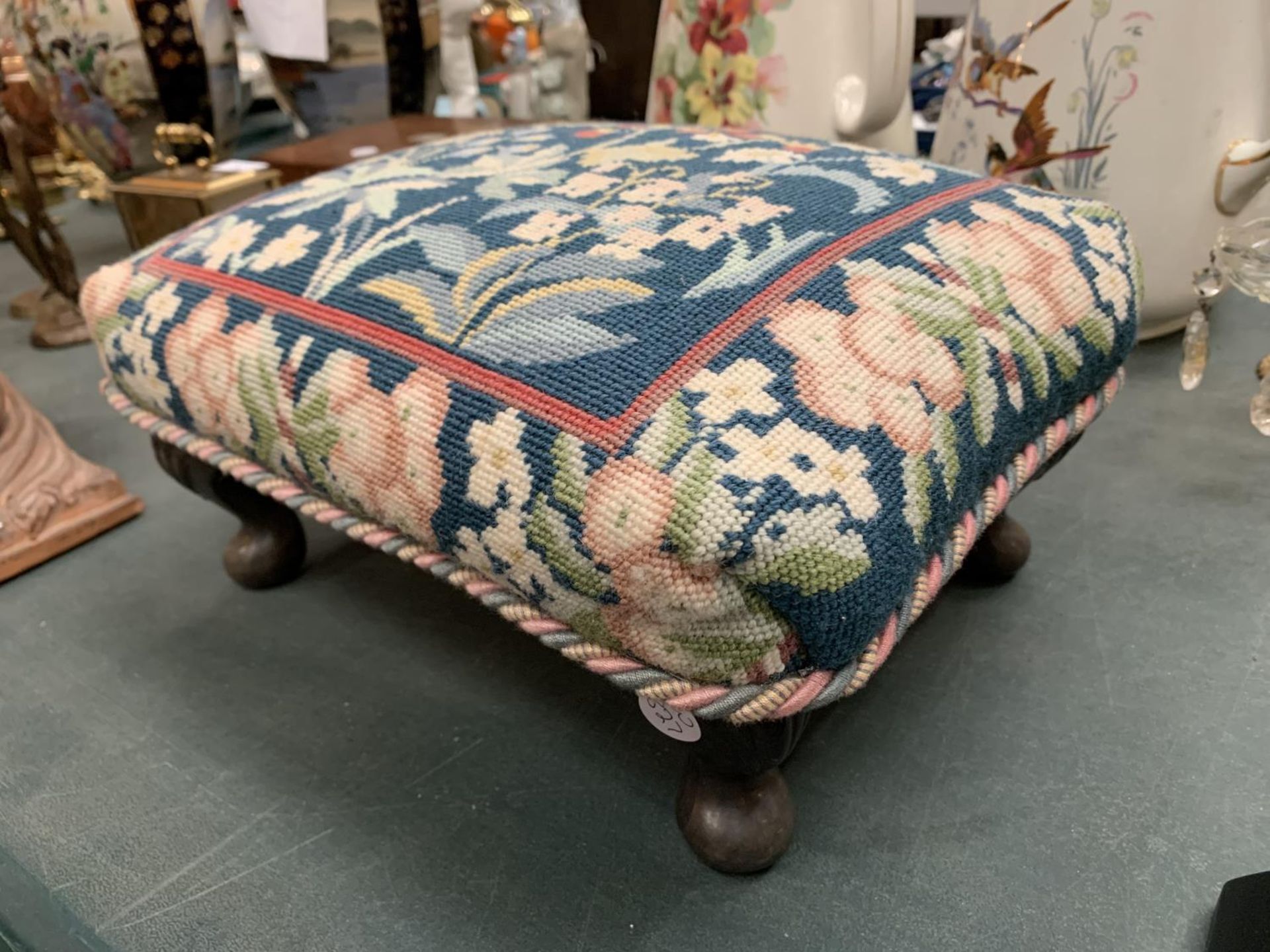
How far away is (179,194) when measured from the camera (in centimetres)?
102

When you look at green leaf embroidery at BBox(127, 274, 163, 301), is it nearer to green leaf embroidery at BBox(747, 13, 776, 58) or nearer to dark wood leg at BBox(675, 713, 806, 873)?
dark wood leg at BBox(675, 713, 806, 873)

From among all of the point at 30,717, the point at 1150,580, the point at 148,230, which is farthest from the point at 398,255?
the point at 148,230

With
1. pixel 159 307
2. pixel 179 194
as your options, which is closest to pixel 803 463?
pixel 159 307

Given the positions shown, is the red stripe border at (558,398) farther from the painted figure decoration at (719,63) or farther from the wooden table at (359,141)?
the wooden table at (359,141)

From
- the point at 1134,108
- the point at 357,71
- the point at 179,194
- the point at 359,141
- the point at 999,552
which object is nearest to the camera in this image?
the point at 999,552

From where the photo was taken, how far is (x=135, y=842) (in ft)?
1.58

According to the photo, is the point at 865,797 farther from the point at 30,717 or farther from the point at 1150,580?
the point at 30,717

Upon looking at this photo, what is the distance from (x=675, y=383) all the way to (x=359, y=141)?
95 centimetres

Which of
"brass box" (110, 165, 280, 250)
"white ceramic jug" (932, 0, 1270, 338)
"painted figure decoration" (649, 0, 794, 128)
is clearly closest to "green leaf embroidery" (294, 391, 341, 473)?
"painted figure decoration" (649, 0, 794, 128)

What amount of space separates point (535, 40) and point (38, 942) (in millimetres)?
1169

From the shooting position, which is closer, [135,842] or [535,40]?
[135,842]

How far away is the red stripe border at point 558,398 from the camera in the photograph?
0.33 metres

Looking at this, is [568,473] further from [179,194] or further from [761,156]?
[179,194]

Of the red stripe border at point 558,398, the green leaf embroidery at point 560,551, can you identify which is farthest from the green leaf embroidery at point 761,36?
the green leaf embroidery at point 560,551
